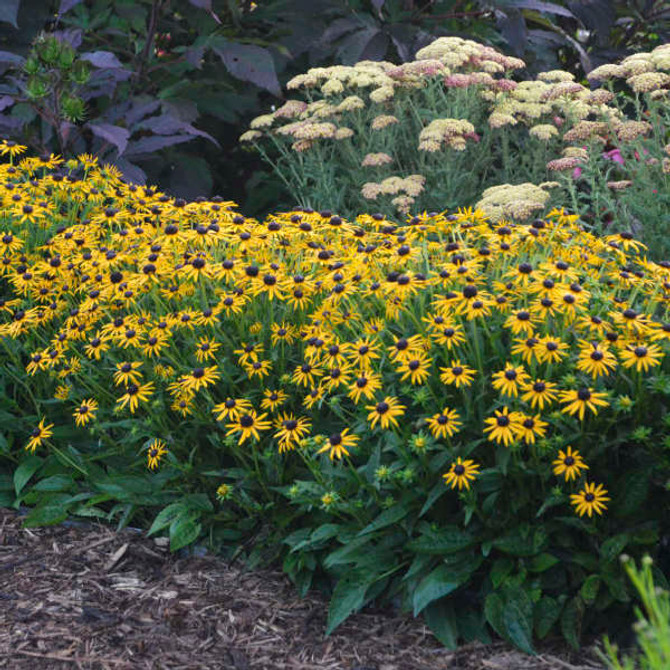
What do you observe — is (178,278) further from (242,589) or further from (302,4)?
(302,4)

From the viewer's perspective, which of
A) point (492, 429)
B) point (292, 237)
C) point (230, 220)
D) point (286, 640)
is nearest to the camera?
point (492, 429)

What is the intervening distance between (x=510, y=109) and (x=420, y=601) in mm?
2999

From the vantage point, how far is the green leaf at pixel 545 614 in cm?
233

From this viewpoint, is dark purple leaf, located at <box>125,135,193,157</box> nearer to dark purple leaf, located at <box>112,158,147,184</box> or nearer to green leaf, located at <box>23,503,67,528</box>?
dark purple leaf, located at <box>112,158,147,184</box>

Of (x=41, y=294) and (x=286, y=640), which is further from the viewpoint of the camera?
(x=41, y=294)

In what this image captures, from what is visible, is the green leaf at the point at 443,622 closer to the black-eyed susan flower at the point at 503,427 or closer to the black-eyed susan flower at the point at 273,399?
the black-eyed susan flower at the point at 503,427

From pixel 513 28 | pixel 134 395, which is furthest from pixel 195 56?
pixel 134 395

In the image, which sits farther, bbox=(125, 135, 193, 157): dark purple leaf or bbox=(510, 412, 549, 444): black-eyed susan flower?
bbox=(125, 135, 193, 157): dark purple leaf

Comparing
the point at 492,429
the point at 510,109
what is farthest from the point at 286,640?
the point at 510,109

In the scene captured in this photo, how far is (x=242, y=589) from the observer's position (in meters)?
2.73

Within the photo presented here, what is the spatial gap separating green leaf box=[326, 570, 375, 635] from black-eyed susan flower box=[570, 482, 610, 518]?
59 cm

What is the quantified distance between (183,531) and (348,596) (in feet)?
2.00

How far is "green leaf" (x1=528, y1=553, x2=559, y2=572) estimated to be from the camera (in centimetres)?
236

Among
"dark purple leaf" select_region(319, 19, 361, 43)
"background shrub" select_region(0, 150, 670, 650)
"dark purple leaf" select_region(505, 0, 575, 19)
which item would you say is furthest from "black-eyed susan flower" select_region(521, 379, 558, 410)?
"dark purple leaf" select_region(505, 0, 575, 19)
